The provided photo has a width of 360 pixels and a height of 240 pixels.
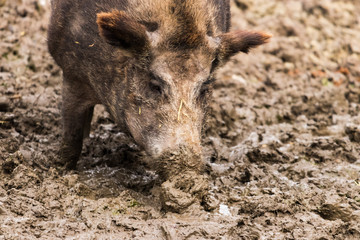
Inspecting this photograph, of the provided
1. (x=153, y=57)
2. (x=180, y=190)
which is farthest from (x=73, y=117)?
(x=180, y=190)

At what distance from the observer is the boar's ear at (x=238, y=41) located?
5.01 m

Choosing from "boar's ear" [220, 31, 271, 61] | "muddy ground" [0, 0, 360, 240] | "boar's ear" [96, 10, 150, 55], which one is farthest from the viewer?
"boar's ear" [220, 31, 271, 61]

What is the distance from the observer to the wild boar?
4.48 metres

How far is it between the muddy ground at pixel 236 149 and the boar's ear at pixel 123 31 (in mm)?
1262

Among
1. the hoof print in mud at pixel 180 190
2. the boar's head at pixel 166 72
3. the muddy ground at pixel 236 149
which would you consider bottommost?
the muddy ground at pixel 236 149

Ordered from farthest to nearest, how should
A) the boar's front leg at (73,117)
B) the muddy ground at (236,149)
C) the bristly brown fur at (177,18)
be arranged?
the boar's front leg at (73,117) → the bristly brown fur at (177,18) → the muddy ground at (236,149)

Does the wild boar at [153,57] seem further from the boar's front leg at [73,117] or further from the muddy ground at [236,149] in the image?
the muddy ground at [236,149]

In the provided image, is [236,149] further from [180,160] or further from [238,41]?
[180,160]

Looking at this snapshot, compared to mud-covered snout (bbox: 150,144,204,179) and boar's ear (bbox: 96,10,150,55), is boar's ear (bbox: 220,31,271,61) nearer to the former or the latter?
boar's ear (bbox: 96,10,150,55)

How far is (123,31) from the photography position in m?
4.49

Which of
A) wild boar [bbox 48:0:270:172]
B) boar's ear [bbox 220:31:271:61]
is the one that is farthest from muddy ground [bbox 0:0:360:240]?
boar's ear [bbox 220:31:271:61]

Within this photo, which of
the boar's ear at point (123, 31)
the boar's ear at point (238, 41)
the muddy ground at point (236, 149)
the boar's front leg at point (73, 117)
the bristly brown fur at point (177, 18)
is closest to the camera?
the muddy ground at point (236, 149)

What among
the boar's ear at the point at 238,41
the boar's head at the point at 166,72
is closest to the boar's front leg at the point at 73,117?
the boar's head at the point at 166,72

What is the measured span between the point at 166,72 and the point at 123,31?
49 centimetres
